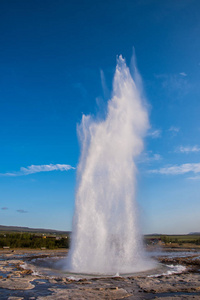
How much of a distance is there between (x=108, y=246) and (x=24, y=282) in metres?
11.6

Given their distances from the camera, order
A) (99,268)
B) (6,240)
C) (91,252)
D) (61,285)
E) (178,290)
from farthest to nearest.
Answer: (6,240) < (91,252) < (99,268) < (61,285) < (178,290)

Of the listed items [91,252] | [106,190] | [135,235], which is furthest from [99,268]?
[106,190]

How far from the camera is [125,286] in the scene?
18062 millimetres

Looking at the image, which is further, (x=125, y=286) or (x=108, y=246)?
(x=108, y=246)

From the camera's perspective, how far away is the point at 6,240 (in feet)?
237

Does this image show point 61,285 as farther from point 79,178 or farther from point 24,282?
point 79,178

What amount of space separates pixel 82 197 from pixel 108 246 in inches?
256

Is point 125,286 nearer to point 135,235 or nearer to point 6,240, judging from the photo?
point 135,235

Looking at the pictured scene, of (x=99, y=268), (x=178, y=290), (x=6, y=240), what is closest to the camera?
(x=178, y=290)

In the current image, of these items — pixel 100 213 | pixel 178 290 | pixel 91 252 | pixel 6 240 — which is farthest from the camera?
pixel 6 240

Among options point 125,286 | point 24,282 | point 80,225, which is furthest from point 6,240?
point 125,286

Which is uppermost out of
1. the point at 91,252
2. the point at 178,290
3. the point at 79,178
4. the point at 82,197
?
the point at 79,178

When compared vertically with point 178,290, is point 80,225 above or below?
above

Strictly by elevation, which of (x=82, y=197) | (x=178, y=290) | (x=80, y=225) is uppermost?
(x=82, y=197)
